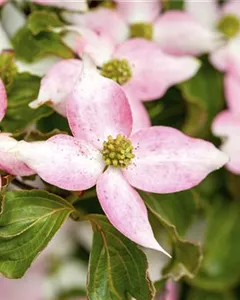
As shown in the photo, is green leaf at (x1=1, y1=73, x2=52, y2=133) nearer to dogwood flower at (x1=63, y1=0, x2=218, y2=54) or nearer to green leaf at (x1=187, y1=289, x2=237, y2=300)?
dogwood flower at (x1=63, y1=0, x2=218, y2=54)

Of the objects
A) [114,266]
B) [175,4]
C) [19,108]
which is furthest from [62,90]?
[175,4]

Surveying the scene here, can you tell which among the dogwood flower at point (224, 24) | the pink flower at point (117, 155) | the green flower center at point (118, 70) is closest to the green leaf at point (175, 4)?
the dogwood flower at point (224, 24)

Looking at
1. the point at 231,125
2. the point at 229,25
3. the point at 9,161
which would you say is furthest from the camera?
the point at 229,25

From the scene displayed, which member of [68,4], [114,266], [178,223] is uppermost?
[68,4]

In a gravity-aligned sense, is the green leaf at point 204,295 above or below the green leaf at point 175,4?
below

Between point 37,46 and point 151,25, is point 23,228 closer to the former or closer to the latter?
point 37,46

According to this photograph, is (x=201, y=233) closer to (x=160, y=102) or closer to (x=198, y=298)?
(x=198, y=298)

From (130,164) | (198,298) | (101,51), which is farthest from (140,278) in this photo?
(198,298)

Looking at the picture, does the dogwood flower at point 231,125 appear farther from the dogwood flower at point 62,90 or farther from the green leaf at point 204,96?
the dogwood flower at point 62,90
